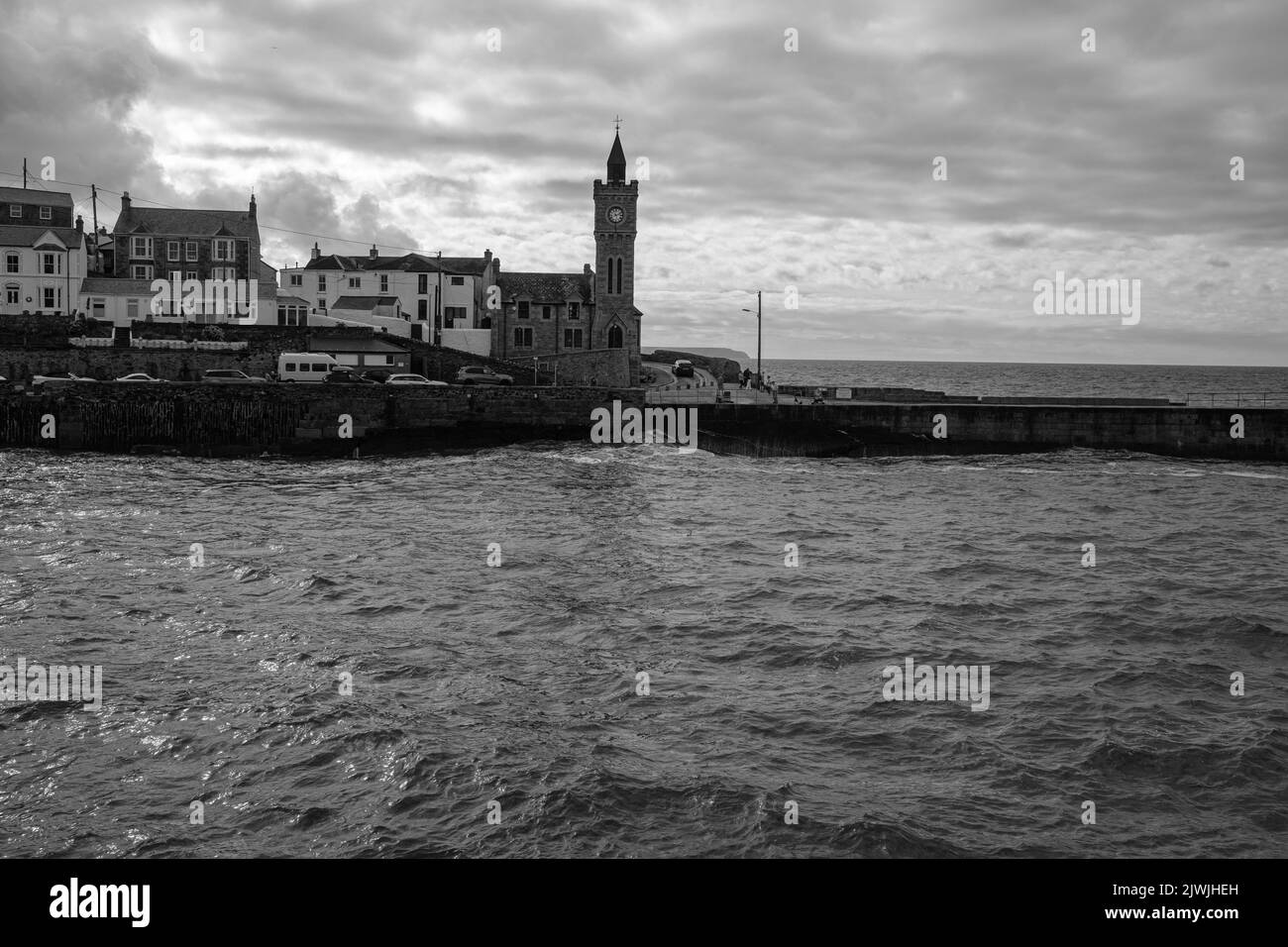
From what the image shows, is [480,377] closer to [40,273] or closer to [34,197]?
[40,273]

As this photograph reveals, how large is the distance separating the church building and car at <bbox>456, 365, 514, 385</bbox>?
14527 mm

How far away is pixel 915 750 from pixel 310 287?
8036 centimetres

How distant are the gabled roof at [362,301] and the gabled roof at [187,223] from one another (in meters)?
9.98

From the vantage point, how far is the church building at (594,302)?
8138 centimetres

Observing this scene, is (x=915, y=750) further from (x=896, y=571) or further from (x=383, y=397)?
(x=383, y=397)

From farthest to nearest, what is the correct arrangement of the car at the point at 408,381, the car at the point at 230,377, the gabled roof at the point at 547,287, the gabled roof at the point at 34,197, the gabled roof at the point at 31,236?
1. the gabled roof at the point at 34,197
2. the gabled roof at the point at 547,287
3. the gabled roof at the point at 31,236
4. the car at the point at 408,381
5. the car at the point at 230,377

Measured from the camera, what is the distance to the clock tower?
81188 millimetres

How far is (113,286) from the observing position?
79062mm

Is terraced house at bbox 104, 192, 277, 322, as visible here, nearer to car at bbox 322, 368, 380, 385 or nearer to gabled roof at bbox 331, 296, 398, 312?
gabled roof at bbox 331, 296, 398, 312

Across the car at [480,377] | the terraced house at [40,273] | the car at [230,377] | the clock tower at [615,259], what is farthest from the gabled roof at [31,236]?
the clock tower at [615,259]

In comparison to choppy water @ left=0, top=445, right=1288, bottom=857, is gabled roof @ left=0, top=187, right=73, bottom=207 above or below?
above

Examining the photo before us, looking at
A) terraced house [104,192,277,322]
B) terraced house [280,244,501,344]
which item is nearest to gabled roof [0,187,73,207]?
terraced house [104,192,277,322]

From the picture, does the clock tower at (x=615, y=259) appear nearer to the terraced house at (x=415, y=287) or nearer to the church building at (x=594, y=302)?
the church building at (x=594, y=302)
